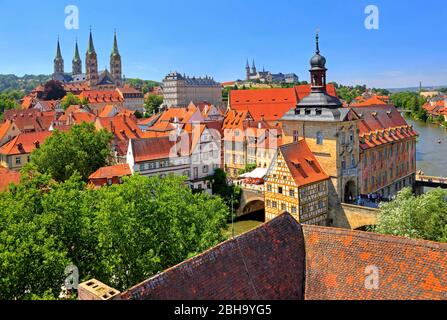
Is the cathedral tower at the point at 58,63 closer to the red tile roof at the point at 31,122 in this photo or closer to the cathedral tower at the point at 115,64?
the cathedral tower at the point at 115,64

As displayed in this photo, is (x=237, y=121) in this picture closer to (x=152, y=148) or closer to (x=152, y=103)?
(x=152, y=148)

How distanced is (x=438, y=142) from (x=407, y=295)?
251 ft

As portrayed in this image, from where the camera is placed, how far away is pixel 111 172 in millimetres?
37406

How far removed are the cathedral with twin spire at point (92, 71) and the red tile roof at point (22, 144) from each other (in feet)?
308

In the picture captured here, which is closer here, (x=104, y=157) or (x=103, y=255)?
(x=103, y=255)

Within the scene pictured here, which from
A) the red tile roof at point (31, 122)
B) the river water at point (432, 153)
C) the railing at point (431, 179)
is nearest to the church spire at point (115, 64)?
the red tile roof at point (31, 122)

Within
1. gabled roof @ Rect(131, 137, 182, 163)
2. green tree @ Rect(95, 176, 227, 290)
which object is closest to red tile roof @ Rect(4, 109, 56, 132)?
gabled roof @ Rect(131, 137, 182, 163)

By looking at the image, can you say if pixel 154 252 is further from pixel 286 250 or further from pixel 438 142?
pixel 438 142

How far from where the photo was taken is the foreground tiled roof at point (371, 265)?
34.2 feet

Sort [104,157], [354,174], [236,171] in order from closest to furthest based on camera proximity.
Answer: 1. [354,174]
2. [104,157]
3. [236,171]

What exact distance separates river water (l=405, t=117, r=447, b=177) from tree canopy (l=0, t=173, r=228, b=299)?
43226 millimetres

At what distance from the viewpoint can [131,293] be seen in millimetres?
8984

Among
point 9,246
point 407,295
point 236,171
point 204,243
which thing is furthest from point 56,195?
point 236,171

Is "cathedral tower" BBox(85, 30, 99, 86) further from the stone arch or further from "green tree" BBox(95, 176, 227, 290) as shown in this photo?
"green tree" BBox(95, 176, 227, 290)
